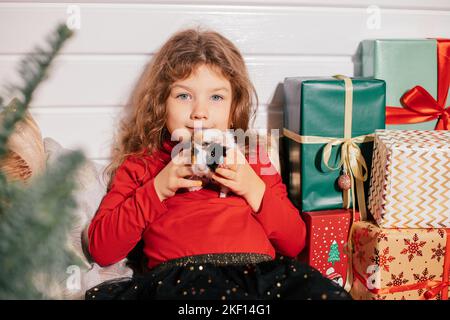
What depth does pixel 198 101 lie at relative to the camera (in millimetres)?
1253

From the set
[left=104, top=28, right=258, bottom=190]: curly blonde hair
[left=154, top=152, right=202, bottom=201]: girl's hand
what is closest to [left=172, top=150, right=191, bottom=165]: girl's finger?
[left=154, top=152, right=202, bottom=201]: girl's hand

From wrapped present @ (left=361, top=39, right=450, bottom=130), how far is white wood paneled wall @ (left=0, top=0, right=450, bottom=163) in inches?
4.8

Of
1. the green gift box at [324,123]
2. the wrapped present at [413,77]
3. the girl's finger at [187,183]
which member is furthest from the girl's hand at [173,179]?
the wrapped present at [413,77]

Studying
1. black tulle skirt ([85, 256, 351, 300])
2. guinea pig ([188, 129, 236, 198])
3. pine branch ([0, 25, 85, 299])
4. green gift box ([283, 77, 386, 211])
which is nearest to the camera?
pine branch ([0, 25, 85, 299])

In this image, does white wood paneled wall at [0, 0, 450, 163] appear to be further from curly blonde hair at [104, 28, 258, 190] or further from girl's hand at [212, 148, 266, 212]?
girl's hand at [212, 148, 266, 212]

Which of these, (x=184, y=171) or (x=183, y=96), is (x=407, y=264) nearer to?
(x=184, y=171)

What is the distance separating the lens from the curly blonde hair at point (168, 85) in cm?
129

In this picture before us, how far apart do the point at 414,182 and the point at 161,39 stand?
3.09ft

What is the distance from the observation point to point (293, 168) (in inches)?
57.1

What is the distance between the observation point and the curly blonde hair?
1.29 m

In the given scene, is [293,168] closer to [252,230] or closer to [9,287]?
[252,230]

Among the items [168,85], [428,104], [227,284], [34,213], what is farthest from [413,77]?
[34,213]
